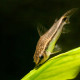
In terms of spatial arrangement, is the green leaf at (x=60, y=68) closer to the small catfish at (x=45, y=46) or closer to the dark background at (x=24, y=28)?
the small catfish at (x=45, y=46)

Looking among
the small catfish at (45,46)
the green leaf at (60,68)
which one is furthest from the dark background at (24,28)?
the green leaf at (60,68)

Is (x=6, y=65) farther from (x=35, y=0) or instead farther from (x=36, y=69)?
(x=36, y=69)

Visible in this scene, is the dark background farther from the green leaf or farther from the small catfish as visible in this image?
the green leaf

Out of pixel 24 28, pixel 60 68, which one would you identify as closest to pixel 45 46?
pixel 60 68

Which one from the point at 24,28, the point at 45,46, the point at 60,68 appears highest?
the point at 45,46

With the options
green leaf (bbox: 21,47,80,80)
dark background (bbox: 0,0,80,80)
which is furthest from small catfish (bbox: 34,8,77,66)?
dark background (bbox: 0,0,80,80)

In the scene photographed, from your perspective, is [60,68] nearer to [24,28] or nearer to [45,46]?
[45,46]
